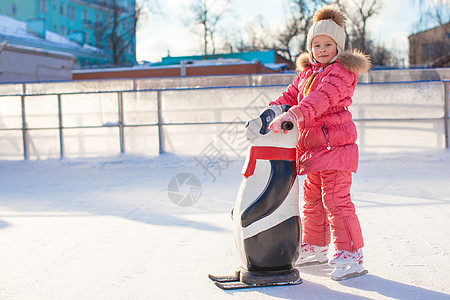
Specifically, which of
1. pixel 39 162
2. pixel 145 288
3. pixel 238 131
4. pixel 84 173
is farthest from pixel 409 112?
pixel 145 288

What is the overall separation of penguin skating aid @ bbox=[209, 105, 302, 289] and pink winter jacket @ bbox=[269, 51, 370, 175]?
157 mm

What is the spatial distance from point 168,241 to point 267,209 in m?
1.18

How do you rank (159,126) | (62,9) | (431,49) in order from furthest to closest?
(62,9) < (431,49) < (159,126)

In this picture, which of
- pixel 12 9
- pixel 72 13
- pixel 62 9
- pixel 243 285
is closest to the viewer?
pixel 243 285

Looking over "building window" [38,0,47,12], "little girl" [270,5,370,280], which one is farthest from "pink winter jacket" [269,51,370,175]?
"building window" [38,0,47,12]

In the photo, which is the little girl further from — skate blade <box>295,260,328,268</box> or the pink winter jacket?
skate blade <box>295,260,328,268</box>

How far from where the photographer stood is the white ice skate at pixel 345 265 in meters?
2.38

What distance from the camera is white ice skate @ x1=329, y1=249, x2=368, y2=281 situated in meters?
2.38

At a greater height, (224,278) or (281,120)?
(281,120)

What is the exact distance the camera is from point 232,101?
934 cm

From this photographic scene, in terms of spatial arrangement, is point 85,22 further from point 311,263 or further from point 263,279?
point 263,279

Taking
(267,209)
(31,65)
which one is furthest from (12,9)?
(267,209)

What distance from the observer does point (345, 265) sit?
239 centimetres

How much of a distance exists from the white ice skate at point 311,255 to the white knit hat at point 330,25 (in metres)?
1.02
